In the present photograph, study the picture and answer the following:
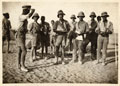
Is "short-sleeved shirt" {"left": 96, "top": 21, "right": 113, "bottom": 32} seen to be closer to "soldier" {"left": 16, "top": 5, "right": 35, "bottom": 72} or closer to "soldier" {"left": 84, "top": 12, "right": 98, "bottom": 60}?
"soldier" {"left": 84, "top": 12, "right": 98, "bottom": 60}

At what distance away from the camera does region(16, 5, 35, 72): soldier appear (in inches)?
61.6

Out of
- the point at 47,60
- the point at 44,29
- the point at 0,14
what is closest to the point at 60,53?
the point at 47,60

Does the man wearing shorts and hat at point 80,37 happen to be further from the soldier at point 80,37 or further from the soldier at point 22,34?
the soldier at point 22,34

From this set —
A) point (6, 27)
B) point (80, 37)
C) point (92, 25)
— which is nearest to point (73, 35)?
point (80, 37)

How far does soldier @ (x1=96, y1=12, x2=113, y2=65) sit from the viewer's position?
5.18 ft

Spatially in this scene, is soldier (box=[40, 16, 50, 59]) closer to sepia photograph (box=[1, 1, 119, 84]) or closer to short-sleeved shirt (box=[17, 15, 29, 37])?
sepia photograph (box=[1, 1, 119, 84])

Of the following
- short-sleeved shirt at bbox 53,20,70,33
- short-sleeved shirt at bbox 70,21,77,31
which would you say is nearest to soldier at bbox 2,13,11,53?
short-sleeved shirt at bbox 53,20,70,33

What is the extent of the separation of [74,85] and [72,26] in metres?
0.44

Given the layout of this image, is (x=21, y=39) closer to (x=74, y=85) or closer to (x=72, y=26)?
(x=72, y=26)

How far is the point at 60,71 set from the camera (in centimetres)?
158

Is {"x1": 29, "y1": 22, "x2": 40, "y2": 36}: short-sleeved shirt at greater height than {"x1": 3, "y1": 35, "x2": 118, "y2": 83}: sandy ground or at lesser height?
greater

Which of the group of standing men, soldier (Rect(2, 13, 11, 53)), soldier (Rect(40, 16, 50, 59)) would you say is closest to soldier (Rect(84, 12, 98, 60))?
the group of standing men

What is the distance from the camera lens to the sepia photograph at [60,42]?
61.7 inches

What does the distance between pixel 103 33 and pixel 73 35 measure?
0.73ft
